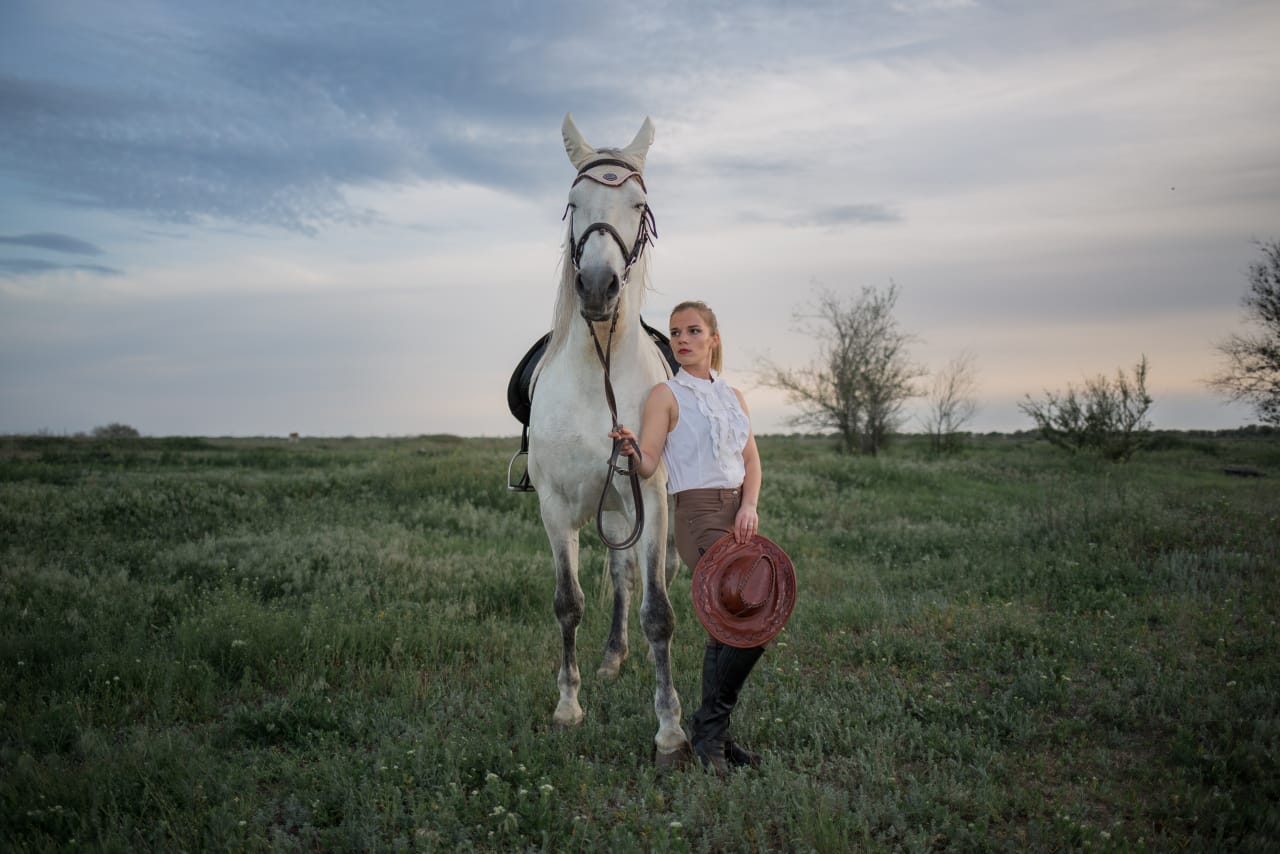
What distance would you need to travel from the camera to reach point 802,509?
13.9m

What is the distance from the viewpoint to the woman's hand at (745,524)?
A: 4.16 m

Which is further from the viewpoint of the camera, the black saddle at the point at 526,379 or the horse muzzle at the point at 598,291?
the black saddle at the point at 526,379

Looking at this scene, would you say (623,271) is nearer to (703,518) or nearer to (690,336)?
(690,336)

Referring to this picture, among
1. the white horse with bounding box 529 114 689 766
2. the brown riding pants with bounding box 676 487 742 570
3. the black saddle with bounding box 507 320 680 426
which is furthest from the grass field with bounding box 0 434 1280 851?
the black saddle with bounding box 507 320 680 426

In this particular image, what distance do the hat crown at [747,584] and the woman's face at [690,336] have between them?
3.77 ft

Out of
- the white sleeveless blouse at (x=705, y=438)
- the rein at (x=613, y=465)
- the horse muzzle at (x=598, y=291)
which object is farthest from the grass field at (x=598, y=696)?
the horse muzzle at (x=598, y=291)

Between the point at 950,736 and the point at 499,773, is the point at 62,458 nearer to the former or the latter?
the point at 499,773

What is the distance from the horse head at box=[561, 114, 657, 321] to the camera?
4.00 meters

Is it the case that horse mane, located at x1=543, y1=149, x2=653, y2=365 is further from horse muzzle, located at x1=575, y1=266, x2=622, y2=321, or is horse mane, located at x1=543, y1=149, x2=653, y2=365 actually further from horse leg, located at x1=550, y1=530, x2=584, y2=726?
horse leg, located at x1=550, y1=530, x2=584, y2=726

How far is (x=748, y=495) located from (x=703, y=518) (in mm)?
286

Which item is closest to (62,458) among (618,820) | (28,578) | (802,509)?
(28,578)

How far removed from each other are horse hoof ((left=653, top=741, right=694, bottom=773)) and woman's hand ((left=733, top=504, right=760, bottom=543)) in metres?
1.28

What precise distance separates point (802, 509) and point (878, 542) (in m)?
2.75

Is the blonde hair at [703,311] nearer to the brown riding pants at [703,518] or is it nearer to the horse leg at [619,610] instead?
the brown riding pants at [703,518]
